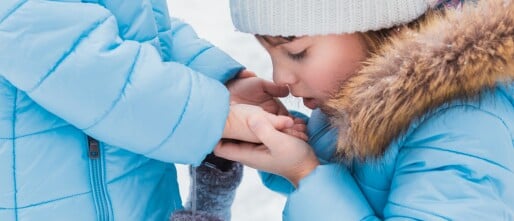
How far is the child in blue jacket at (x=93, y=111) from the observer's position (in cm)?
94

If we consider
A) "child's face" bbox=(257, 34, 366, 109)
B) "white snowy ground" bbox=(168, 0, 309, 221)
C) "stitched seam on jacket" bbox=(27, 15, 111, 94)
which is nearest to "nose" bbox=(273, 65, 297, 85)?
"child's face" bbox=(257, 34, 366, 109)

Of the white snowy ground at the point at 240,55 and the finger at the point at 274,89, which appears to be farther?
the white snowy ground at the point at 240,55

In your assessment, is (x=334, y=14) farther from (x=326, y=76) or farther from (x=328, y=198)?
(x=328, y=198)

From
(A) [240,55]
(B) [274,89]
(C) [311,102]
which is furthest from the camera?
(A) [240,55]

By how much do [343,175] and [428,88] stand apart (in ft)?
0.77

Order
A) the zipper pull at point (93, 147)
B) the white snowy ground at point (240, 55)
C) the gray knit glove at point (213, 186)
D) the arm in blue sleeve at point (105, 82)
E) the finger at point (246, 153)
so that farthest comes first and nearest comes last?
the white snowy ground at point (240, 55)
the gray knit glove at point (213, 186)
the finger at point (246, 153)
the zipper pull at point (93, 147)
the arm in blue sleeve at point (105, 82)

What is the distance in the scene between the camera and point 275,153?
3.81 feet

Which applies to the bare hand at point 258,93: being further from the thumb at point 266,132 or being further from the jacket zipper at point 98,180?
the jacket zipper at point 98,180

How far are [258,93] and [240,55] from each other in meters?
1.47

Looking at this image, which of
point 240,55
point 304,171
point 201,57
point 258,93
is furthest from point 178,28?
point 240,55

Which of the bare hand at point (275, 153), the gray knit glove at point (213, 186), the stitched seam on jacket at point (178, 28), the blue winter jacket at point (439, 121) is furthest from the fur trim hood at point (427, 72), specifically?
the stitched seam on jacket at point (178, 28)

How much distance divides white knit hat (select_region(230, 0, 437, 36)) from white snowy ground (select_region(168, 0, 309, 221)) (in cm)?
66

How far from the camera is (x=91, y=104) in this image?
981 mm

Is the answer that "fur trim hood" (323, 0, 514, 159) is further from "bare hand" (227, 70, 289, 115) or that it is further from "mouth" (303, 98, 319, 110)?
"bare hand" (227, 70, 289, 115)
